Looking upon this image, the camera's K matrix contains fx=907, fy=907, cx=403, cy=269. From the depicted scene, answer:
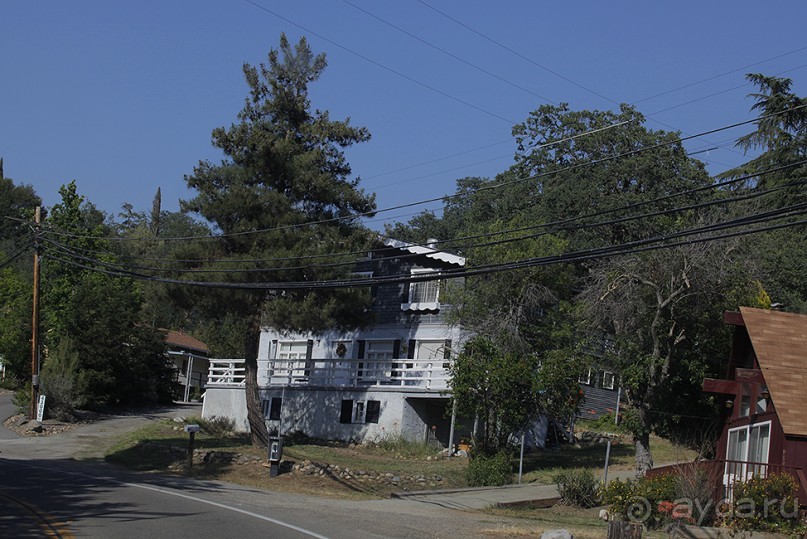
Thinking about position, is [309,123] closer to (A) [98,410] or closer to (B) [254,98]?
(B) [254,98]

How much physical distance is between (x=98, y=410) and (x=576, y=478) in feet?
96.0

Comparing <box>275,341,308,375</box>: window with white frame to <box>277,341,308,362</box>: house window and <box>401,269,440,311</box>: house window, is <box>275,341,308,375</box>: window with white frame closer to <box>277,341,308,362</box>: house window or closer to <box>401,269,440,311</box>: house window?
<box>277,341,308,362</box>: house window

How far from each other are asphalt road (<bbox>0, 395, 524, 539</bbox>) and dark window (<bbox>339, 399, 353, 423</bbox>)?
38.0 feet

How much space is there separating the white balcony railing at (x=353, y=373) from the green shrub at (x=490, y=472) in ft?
14.0

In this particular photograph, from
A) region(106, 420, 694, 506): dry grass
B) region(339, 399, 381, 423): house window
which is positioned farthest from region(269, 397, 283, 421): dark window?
region(339, 399, 381, 423): house window

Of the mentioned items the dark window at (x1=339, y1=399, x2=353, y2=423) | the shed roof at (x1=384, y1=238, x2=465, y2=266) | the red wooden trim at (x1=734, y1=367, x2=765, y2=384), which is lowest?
the dark window at (x1=339, y1=399, x2=353, y2=423)

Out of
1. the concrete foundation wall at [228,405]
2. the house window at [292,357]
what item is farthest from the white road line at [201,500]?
the house window at [292,357]

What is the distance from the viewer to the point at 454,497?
80.6 feet

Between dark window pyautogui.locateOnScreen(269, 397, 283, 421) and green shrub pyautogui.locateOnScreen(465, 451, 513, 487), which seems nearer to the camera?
green shrub pyautogui.locateOnScreen(465, 451, 513, 487)

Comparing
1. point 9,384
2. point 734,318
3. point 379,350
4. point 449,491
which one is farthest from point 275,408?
point 9,384

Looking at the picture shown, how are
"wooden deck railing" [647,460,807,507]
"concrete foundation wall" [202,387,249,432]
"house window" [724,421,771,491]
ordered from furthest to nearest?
"concrete foundation wall" [202,387,249,432]
"house window" [724,421,771,491]
"wooden deck railing" [647,460,807,507]

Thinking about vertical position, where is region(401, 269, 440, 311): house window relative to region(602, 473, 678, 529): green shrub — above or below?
above

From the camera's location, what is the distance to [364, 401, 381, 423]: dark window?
35.9m

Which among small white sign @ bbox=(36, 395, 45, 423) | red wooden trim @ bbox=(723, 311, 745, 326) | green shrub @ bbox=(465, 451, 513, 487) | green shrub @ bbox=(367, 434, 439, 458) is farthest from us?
small white sign @ bbox=(36, 395, 45, 423)
